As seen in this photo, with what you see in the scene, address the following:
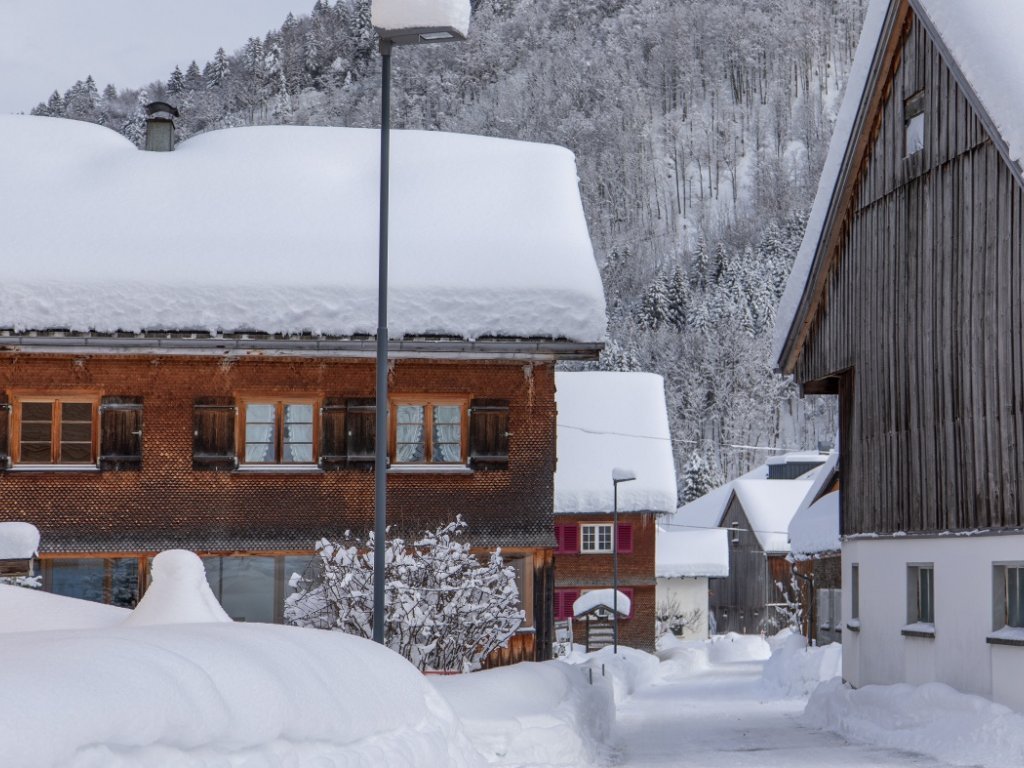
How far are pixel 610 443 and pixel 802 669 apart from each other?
15.4 metres

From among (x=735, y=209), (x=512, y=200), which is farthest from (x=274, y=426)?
(x=735, y=209)

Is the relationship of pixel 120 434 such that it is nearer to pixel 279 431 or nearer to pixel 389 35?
pixel 279 431

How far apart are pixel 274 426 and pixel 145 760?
19.2m

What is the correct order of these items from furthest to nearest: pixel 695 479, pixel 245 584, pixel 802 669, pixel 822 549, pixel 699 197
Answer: pixel 699 197, pixel 695 479, pixel 822 549, pixel 802 669, pixel 245 584

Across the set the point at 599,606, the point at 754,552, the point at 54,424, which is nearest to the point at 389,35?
the point at 54,424

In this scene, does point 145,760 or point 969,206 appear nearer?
point 145,760

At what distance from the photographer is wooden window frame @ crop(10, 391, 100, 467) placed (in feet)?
78.0

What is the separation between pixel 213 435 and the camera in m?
24.1

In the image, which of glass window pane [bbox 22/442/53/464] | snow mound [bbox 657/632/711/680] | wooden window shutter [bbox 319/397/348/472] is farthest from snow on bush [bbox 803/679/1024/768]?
snow mound [bbox 657/632/711/680]

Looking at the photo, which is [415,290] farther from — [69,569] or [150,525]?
[69,569]

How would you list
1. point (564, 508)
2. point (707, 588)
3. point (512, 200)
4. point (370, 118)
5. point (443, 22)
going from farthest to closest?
point (370, 118) → point (707, 588) → point (564, 508) → point (512, 200) → point (443, 22)

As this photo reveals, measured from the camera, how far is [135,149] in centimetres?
2883

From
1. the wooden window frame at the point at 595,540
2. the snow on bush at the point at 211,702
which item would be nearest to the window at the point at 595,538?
the wooden window frame at the point at 595,540

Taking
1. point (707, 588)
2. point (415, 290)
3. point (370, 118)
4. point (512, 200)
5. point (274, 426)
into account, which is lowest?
point (707, 588)
